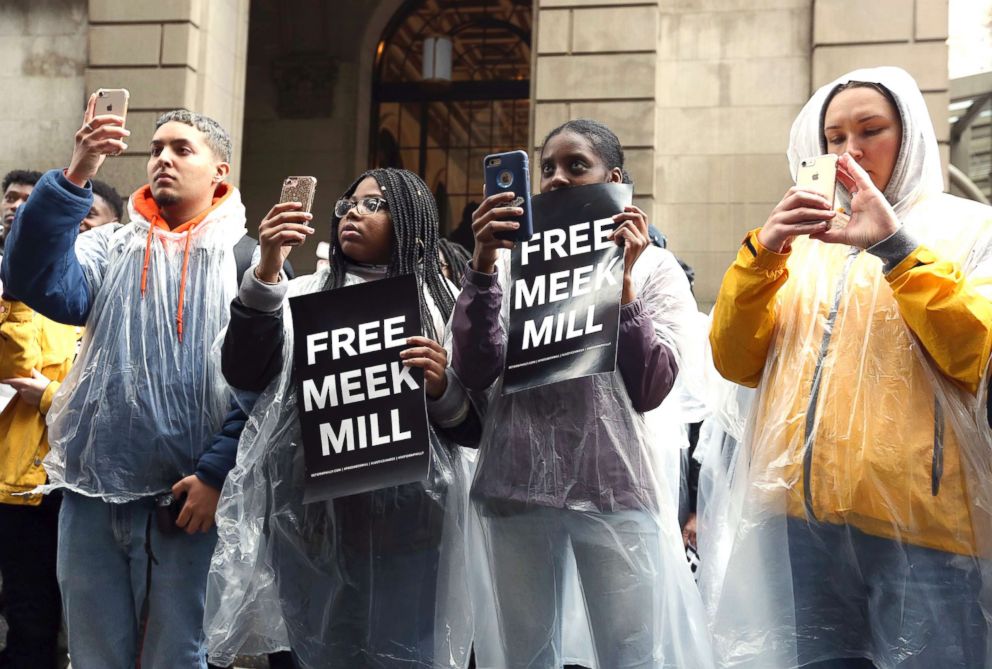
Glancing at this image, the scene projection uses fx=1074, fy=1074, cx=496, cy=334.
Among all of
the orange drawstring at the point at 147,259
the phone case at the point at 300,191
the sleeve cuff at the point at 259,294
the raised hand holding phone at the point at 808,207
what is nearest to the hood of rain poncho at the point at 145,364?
the orange drawstring at the point at 147,259

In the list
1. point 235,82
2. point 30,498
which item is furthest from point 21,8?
point 30,498

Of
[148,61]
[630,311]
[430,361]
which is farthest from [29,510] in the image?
[148,61]

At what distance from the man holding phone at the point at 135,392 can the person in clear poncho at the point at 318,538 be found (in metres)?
0.18

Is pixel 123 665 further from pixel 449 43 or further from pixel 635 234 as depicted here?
pixel 449 43

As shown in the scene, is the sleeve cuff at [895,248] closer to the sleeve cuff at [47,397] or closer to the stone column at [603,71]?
the sleeve cuff at [47,397]

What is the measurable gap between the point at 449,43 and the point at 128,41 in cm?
449

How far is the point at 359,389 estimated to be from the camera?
124 inches

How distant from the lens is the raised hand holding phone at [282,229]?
3.11m

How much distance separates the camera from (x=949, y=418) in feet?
8.16

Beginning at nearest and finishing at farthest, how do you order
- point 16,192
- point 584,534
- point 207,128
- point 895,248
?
point 895,248
point 584,534
point 207,128
point 16,192

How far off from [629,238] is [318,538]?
1.26 m

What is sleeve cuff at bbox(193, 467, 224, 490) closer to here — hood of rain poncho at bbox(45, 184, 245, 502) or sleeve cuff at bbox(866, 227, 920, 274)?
hood of rain poncho at bbox(45, 184, 245, 502)

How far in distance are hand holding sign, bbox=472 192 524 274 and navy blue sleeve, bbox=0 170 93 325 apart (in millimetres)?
1258

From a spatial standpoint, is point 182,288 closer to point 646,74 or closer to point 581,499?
point 581,499
